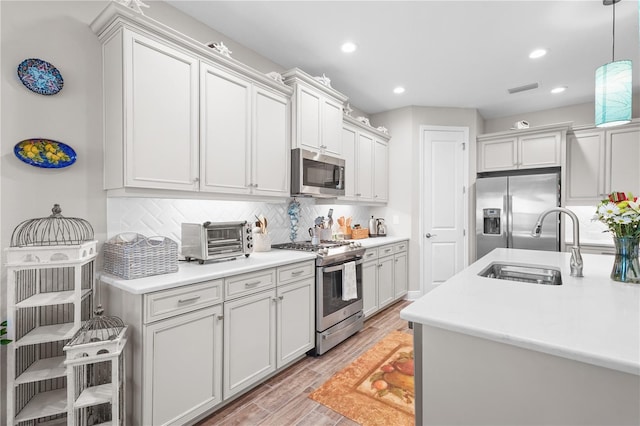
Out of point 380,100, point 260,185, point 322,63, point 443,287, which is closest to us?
point 443,287

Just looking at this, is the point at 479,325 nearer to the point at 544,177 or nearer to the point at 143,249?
the point at 143,249

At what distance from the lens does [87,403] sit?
147 centimetres

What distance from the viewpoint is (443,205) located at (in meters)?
4.45

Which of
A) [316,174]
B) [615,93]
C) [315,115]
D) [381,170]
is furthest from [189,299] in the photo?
[381,170]

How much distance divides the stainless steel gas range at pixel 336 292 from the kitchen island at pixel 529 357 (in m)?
1.47

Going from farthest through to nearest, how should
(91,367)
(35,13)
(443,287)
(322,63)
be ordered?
(322,63) → (91,367) → (35,13) → (443,287)

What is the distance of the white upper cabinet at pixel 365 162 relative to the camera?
149 inches

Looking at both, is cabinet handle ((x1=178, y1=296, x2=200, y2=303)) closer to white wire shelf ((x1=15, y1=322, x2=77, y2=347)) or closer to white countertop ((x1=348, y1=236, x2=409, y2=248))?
white wire shelf ((x1=15, y1=322, x2=77, y2=347))

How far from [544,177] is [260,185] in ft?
12.1

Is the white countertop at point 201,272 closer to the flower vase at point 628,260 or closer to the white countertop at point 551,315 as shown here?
the white countertop at point 551,315

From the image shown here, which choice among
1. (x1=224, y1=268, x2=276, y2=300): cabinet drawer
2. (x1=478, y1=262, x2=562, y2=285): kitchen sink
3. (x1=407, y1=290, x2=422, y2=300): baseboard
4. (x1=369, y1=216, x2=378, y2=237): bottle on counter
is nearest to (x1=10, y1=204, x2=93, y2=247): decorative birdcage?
(x1=224, y1=268, x2=276, y2=300): cabinet drawer

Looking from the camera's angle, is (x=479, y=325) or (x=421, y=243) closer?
(x=479, y=325)

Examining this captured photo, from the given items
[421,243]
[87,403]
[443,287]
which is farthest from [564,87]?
[87,403]

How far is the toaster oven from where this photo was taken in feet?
6.95
